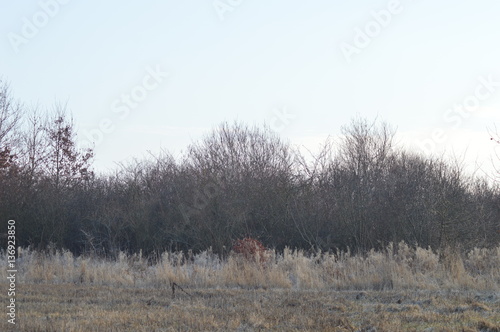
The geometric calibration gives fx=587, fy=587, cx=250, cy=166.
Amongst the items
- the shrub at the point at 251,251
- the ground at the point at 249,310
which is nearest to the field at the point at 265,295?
the ground at the point at 249,310

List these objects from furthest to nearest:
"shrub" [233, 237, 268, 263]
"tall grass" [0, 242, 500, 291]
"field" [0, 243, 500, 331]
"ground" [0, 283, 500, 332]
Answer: "shrub" [233, 237, 268, 263] → "tall grass" [0, 242, 500, 291] → "field" [0, 243, 500, 331] → "ground" [0, 283, 500, 332]

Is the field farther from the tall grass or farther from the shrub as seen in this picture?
the shrub

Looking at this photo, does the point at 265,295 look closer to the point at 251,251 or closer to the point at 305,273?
the point at 305,273

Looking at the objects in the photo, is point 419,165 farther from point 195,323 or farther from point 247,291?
point 195,323

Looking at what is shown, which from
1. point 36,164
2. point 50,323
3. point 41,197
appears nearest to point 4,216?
point 41,197

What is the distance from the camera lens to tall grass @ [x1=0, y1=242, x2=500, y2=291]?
1241 centimetres

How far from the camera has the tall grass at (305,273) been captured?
1241 centimetres

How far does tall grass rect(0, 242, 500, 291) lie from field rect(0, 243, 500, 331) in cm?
3

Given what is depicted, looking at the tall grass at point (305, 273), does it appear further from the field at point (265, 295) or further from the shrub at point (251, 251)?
the shrub at point (251, 251)

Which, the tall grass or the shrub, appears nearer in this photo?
the tall grass

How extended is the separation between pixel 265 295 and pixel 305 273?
2331 millimetres

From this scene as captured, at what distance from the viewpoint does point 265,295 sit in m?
11.3

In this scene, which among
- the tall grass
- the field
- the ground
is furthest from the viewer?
the tall grass

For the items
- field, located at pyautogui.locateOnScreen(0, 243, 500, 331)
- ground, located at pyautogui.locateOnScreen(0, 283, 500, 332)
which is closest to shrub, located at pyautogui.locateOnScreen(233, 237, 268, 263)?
field, located at pyautogui.locateOnScreen(0, 243, 500, 331)
